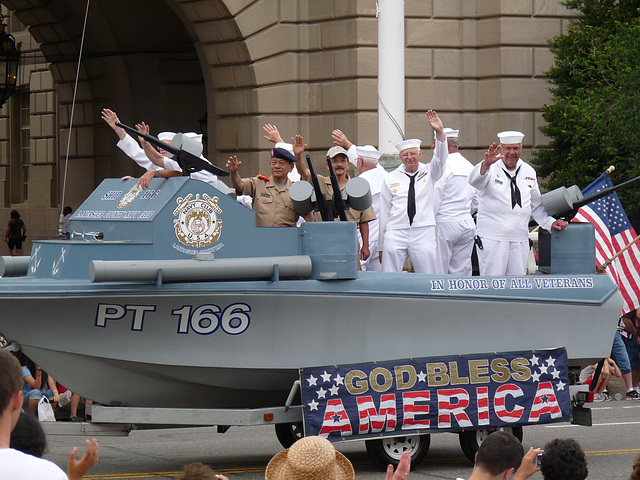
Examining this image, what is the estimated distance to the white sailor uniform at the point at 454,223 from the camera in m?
10.7

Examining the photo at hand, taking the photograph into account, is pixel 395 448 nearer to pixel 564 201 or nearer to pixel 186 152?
pixel 564 201

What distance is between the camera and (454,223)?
35.4 ft

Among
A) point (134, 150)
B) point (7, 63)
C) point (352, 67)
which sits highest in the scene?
point (352, 67)

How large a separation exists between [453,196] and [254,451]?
3.20 metres

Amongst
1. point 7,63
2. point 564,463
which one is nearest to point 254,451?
point 564,463

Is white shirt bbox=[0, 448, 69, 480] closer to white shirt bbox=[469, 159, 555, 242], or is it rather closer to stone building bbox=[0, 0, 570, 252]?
white shirt bbox=[469, 159, 555, 242]

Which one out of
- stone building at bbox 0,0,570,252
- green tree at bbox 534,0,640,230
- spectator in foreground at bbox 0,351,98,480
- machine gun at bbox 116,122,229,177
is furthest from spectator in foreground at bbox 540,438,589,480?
stone building at bbox 0,0,570,252

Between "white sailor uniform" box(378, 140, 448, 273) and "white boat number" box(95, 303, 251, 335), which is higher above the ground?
"white sailor uniform" box(378, 140, 448, 273)

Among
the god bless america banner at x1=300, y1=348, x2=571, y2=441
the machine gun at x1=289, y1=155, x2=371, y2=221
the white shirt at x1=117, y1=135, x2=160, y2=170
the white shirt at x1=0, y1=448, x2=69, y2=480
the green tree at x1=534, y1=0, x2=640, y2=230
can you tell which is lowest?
the god bless america banner at x1=300, y1=348, x2=571, y2=441

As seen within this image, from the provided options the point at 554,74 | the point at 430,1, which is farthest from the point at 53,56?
the point at 554,74

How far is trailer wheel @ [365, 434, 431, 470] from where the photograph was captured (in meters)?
8.45

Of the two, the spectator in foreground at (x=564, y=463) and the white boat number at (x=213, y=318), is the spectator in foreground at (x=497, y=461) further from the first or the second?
the white boat number at (x=213, y=318)

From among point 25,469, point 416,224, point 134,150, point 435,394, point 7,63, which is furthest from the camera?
point 7,63

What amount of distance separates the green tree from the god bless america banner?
7.69 metres
